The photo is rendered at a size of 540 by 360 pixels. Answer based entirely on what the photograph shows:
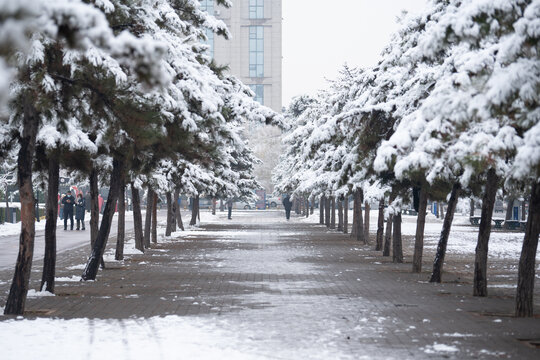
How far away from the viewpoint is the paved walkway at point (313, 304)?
9.88m

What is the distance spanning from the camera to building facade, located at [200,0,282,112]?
12500cm

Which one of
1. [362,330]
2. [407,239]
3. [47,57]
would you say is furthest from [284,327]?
[407,239]

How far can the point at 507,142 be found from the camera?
406 inches

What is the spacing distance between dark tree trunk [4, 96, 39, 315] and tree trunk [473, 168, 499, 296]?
22.6 feet

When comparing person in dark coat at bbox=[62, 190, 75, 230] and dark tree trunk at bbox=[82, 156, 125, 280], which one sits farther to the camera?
person in dark coat at bbox=[62, 190, 75, 230]

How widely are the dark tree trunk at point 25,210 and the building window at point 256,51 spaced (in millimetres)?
114854

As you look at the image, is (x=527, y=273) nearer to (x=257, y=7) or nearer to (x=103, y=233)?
(x=103, y=233)

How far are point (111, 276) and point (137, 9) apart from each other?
630 cm

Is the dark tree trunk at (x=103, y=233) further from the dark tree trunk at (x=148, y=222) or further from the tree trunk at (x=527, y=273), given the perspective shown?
the dark tree trunk at (x=148, y=222)

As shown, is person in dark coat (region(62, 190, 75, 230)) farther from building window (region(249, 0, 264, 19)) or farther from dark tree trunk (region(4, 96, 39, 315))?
building window (region(249, 0, 264, 19))

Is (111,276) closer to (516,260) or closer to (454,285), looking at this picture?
(454,285)

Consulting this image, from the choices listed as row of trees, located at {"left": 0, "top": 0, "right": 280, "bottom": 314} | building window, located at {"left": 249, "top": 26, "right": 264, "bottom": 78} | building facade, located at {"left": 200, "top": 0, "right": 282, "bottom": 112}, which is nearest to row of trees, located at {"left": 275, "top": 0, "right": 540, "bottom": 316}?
row of trees, located at {"left": 0, "top": 0, "right": 280, "bottom": 314}

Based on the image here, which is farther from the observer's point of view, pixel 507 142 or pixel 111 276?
pixel 111 276

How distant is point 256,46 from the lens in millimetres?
126438
